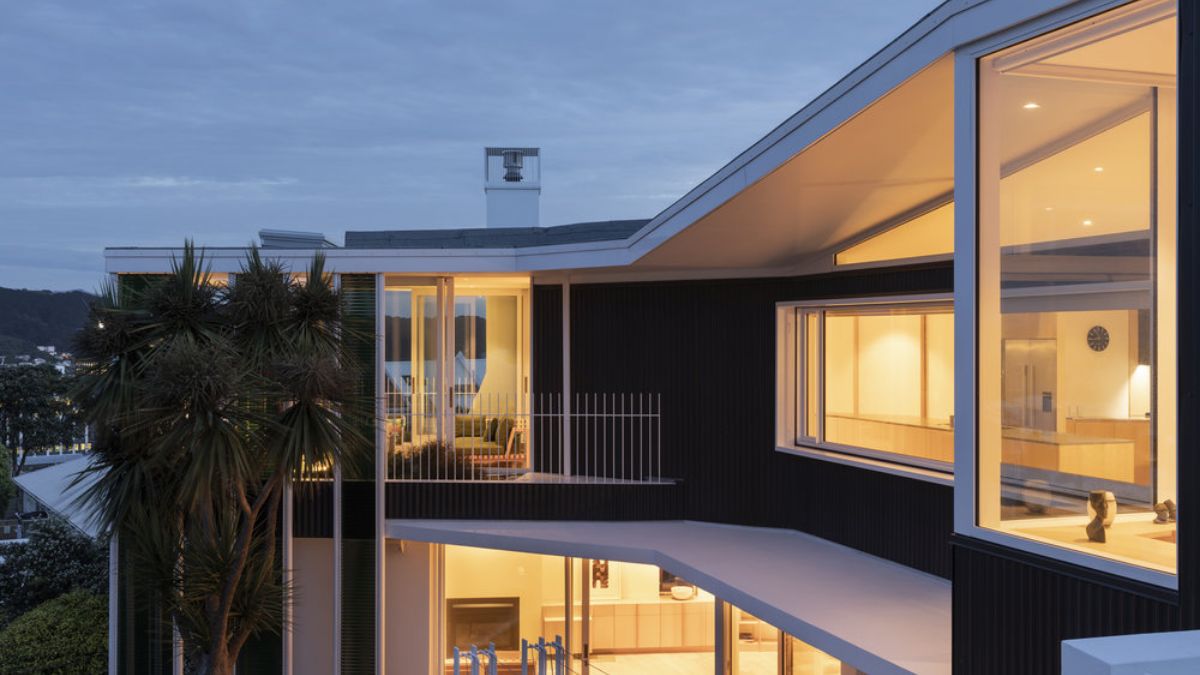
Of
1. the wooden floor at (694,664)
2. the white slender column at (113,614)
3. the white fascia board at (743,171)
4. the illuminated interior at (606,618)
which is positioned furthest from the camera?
the white slender column at (113,614)

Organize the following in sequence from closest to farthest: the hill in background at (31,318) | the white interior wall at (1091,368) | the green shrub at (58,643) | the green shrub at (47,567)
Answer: the white interior wall at (1091,368), the green shrub at (58,643), the green shrub at (47,567), the hill in background at (31,318)

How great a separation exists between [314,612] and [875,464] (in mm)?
6232

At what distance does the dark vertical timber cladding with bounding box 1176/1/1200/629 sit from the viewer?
3781 millimetres

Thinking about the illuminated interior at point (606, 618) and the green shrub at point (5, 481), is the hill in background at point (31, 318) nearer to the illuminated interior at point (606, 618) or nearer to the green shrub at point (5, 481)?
the green shrub at point (5, 481)

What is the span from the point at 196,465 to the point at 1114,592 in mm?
7173

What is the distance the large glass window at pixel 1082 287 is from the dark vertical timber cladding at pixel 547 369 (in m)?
7.24

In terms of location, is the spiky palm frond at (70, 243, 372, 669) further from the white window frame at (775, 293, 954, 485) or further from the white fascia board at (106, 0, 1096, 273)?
the white window frame at (775, 293, 954, 485)

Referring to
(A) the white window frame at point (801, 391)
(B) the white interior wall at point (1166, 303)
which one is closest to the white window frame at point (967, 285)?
(B) the white interior wall at point (1166, 303)

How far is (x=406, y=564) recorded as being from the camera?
37.5ft

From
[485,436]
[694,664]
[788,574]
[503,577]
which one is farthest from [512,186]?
[788,574]

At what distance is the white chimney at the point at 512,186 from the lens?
49.3 feet

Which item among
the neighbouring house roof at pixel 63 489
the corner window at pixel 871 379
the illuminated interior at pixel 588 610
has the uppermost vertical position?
the corner window at pixel 871 379

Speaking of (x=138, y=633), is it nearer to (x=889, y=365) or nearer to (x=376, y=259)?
(x=376, y=259)

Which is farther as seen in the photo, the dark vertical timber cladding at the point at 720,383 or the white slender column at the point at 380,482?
the white slender column at the point at 380,482
